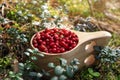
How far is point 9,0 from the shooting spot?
244cm

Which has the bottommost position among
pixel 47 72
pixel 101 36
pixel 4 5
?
pixel 47 72

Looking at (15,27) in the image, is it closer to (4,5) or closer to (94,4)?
(4,5)

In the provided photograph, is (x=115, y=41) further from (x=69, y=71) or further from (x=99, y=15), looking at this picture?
(x=69, y=71)

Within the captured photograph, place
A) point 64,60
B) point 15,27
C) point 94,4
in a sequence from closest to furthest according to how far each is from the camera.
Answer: point 64,60, point 15,27, point 94,4

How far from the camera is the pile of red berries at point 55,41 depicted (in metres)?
1.90

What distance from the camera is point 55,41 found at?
6.41 feet

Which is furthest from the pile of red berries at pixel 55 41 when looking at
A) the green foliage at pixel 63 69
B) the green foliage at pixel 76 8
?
the green foliage at pixel 76 8

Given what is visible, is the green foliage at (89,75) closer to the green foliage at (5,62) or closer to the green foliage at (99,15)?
the green foliage at (5,62)

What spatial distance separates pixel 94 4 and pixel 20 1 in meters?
0.81

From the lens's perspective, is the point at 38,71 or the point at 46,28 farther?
the point at 46,28

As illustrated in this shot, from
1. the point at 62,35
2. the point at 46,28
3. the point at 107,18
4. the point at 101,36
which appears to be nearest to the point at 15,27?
the point at 46,28

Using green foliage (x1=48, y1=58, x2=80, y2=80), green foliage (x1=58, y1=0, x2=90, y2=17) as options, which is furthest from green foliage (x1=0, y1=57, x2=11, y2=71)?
green foliage (x1=58, y1=0, x2=90, y2=17)

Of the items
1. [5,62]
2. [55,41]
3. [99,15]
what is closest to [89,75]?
[55,41]

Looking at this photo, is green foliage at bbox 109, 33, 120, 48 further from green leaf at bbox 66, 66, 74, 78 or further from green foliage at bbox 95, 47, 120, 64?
green leaf at bbox 66, 66, 74, 78
